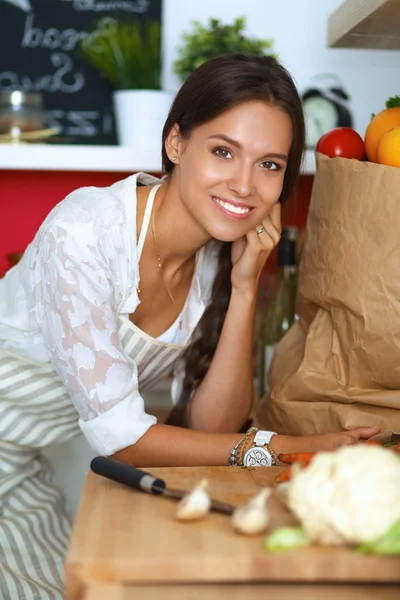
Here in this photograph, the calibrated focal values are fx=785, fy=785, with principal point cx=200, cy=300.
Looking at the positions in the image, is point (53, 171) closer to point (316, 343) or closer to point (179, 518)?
point (316, 343)

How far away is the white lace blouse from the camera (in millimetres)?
1034

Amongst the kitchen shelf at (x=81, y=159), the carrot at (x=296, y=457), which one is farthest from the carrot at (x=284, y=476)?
the kitchen shelf at (x=81, y=159)

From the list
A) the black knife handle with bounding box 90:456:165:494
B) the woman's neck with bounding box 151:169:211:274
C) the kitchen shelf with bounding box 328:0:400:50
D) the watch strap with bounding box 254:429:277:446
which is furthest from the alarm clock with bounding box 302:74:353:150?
the black knife handle with bounding box 90:456:165:494

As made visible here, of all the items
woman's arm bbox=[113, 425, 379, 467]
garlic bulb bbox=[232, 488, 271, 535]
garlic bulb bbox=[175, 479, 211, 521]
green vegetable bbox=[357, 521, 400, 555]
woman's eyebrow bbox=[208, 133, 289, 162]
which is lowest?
woman's arm bbox=[113, 425, 379, 467]

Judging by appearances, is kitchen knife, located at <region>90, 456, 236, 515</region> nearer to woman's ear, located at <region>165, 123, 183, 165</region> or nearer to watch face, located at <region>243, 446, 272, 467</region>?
watch face, located at <region>243, 446, 272, 467</region>

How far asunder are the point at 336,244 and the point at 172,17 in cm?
101

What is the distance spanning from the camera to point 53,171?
77.0 inches

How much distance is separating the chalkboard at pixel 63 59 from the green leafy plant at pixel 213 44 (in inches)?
6.2

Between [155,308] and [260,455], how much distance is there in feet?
1.40

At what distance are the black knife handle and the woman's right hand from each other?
0.93 ft

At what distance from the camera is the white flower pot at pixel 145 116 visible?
5.58 ft

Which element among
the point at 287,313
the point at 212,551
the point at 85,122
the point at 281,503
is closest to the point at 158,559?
the point at 212,551

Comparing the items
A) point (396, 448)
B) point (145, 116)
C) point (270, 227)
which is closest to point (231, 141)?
point (270, 227)

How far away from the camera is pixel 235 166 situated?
45.3 inches
